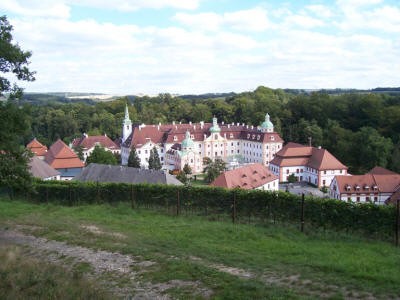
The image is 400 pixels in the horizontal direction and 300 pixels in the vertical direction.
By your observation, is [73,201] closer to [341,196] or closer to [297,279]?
[297,279]

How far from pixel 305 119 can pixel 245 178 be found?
52.1m

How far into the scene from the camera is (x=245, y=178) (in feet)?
158

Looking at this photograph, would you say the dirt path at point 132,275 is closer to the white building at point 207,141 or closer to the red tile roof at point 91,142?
the white building at point 207,141

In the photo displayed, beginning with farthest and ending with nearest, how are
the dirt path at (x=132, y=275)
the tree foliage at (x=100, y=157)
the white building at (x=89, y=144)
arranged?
the white building at (x=89, y=144) < the tree foliage at (x=100, y=157) < the dirt path at (x=132, y=275)

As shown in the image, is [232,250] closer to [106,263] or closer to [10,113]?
[106,263]

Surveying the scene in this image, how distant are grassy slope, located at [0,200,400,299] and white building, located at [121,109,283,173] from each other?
58.0 meters

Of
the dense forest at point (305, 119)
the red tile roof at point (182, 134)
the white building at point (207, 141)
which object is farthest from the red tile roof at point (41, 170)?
the dense forest at point (305, 119)

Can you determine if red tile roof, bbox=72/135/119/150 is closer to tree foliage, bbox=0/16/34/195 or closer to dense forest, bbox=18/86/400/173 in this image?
dense forest, bbox=18/86/400/173

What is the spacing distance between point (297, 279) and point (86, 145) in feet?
242

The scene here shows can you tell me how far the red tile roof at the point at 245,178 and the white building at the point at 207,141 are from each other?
25058 millimetres

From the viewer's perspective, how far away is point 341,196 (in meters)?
48.4

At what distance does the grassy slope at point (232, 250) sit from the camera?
10.1 m

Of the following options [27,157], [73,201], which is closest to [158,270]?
[27,157]

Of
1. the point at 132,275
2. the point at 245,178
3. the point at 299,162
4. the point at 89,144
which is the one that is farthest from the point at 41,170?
the point at 89,144
